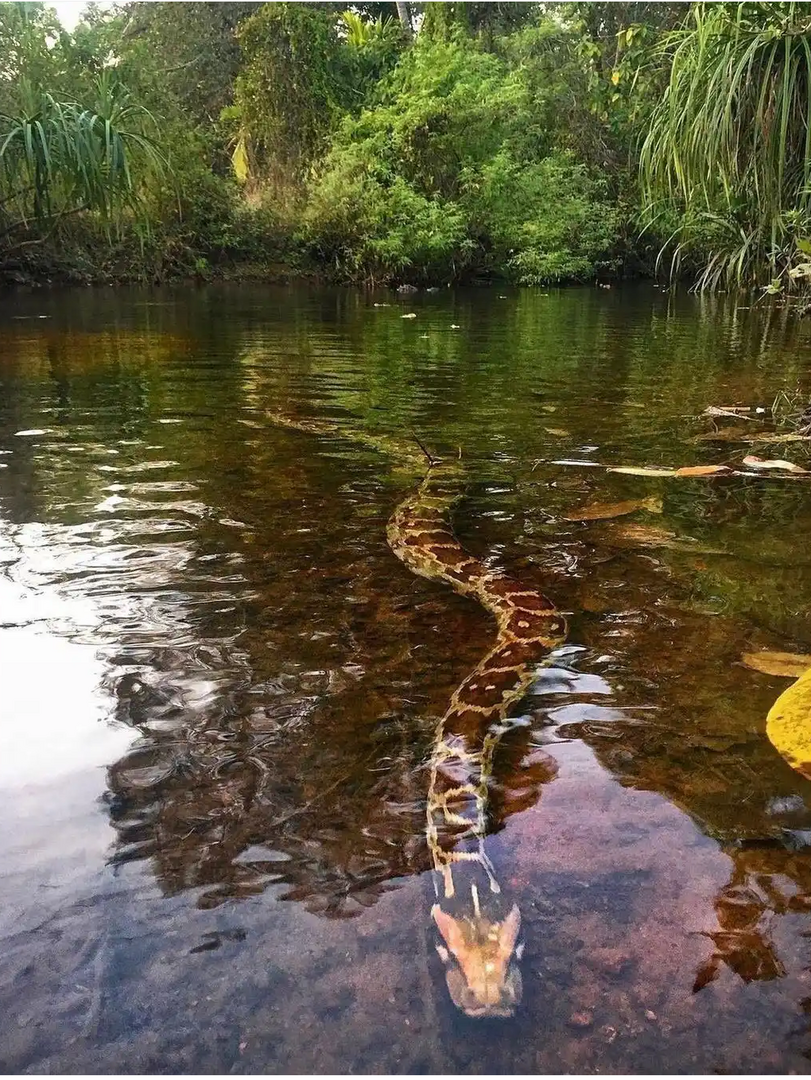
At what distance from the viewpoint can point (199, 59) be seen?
30.0 meters

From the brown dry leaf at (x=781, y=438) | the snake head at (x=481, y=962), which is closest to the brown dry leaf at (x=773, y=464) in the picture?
the brown dry leaf at (x=781, y=438)

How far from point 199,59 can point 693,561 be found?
32.9 m

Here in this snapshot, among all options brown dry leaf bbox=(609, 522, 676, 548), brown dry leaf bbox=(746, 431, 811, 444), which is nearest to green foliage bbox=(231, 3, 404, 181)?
brown dry leaf bbox=(746, 431, 811, 444)

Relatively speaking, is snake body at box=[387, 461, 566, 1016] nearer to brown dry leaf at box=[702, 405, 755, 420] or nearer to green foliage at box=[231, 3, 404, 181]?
brown dry leaf at box=[702, 405, 755, 420]

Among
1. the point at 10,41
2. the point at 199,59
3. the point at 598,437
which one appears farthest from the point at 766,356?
the point at 199,59

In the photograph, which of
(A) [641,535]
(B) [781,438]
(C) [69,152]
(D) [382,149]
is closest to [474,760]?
(A) [641,535]

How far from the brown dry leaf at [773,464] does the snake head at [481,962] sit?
11.2ft

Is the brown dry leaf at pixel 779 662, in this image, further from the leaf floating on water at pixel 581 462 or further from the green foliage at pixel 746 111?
the green foliage at pixel 746 111

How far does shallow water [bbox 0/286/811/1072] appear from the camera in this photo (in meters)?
1.42

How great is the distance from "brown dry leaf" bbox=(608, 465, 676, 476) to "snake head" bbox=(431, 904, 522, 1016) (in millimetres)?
3111

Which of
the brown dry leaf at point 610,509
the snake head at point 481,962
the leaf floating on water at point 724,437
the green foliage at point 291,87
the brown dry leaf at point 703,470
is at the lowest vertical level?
the snake head at point 481,962

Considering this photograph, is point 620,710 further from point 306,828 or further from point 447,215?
point 447,215

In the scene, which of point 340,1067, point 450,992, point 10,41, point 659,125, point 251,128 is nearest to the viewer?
point 340,1067

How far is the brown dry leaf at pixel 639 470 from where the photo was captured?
434 centimetres
